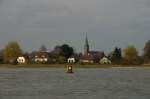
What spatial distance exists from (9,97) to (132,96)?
10.9 meters

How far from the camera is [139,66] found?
176 meters

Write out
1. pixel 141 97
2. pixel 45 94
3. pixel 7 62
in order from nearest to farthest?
pixel 141 97, pixel 45 94, pixel 7 62

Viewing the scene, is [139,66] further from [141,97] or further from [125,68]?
[141,97]

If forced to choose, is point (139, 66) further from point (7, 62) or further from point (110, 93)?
point (110, 93)

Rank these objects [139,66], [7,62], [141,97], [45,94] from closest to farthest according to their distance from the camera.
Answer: [141,97], [45,94], [139,66], [7,62]

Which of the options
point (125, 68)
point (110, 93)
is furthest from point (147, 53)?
point (110, 93)

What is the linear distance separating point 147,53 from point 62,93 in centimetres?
13511

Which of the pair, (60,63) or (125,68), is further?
(60,63)

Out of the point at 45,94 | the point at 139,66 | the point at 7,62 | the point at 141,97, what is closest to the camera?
the point at 141,97

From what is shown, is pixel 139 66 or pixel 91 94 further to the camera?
pixel 139 66

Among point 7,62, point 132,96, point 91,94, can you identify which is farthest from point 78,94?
point 7,62

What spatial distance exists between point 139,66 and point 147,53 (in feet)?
36.0

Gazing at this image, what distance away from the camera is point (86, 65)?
184m

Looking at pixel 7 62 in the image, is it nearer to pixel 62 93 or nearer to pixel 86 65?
pixel 86 65
